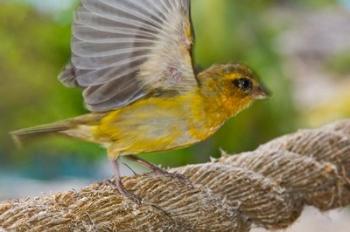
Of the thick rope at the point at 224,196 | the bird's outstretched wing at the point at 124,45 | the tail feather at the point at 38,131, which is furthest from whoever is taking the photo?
the tail feather at the point at 38,131

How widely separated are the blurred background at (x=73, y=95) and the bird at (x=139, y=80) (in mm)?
1443

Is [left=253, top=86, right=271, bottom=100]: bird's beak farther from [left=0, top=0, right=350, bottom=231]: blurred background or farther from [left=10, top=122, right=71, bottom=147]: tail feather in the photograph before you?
[left=0, top=0, right=350, bottom=231]: blurred background

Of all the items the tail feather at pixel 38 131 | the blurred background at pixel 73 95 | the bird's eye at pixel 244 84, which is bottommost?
the blurred background at pixel 73 95

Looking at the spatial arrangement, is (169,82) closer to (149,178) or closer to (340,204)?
(149,178)

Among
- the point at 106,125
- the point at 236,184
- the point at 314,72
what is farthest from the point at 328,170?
the point at 314,72

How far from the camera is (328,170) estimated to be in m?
1.28

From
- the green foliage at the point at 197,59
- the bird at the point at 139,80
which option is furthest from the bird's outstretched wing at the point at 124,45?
the green foliage at the point at 197,59

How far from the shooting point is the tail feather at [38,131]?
1.16 meters

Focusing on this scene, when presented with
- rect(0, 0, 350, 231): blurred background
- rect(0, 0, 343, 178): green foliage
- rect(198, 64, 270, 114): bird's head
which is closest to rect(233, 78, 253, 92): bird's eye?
rect(198, 64, 270, 114): bird's head

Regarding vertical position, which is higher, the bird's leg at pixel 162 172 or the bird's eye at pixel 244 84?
the bird's eye at pixel 244 84

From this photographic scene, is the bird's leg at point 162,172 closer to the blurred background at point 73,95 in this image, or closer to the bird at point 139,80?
the bird at point 139,80

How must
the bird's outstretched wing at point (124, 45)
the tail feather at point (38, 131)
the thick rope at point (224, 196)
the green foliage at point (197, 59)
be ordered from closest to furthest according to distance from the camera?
1. the thick rope at point (224, 196)
2. the bird's outstretched wing at point (124, 45)
3. the tail feather at point (38, 131)
4. the green foliage at point (197, 59)

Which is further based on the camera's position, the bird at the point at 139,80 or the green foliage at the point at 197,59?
the green foliage at the point at 197,59

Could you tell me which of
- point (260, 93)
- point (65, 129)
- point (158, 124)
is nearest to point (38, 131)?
point (65, 129)
